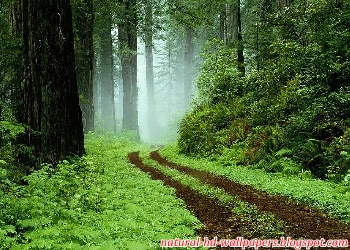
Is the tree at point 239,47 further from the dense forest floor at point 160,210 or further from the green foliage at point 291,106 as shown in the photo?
the dense forest floor at point 160,210

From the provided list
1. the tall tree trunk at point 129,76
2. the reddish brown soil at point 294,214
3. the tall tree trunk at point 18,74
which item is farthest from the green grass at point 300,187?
the tall tree trunk at point 129,76

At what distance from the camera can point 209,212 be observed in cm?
685

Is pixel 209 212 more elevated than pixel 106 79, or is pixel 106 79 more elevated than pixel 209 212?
pixel 106 79

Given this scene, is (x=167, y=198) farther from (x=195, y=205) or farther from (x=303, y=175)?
(x=303, y=175)

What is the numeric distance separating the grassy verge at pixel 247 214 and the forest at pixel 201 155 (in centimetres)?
3

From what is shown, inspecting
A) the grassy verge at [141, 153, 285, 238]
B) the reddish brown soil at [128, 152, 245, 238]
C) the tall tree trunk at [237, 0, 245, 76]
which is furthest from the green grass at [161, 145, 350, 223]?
the tall tree trunk at [237, 0, 245, 76]

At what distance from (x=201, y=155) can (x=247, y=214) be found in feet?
29.5

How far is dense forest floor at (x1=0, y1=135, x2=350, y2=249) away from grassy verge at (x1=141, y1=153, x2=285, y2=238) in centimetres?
1

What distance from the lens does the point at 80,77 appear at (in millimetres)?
23172

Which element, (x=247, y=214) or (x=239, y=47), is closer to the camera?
(x=247, y=214)

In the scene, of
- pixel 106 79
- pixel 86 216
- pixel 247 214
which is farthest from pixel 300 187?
pixel 106 79

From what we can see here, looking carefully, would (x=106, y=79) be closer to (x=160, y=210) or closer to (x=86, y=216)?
(x=160, y=210)

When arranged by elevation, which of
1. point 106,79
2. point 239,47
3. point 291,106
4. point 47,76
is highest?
point 239,47

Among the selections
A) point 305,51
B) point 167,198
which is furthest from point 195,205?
point 305,51
